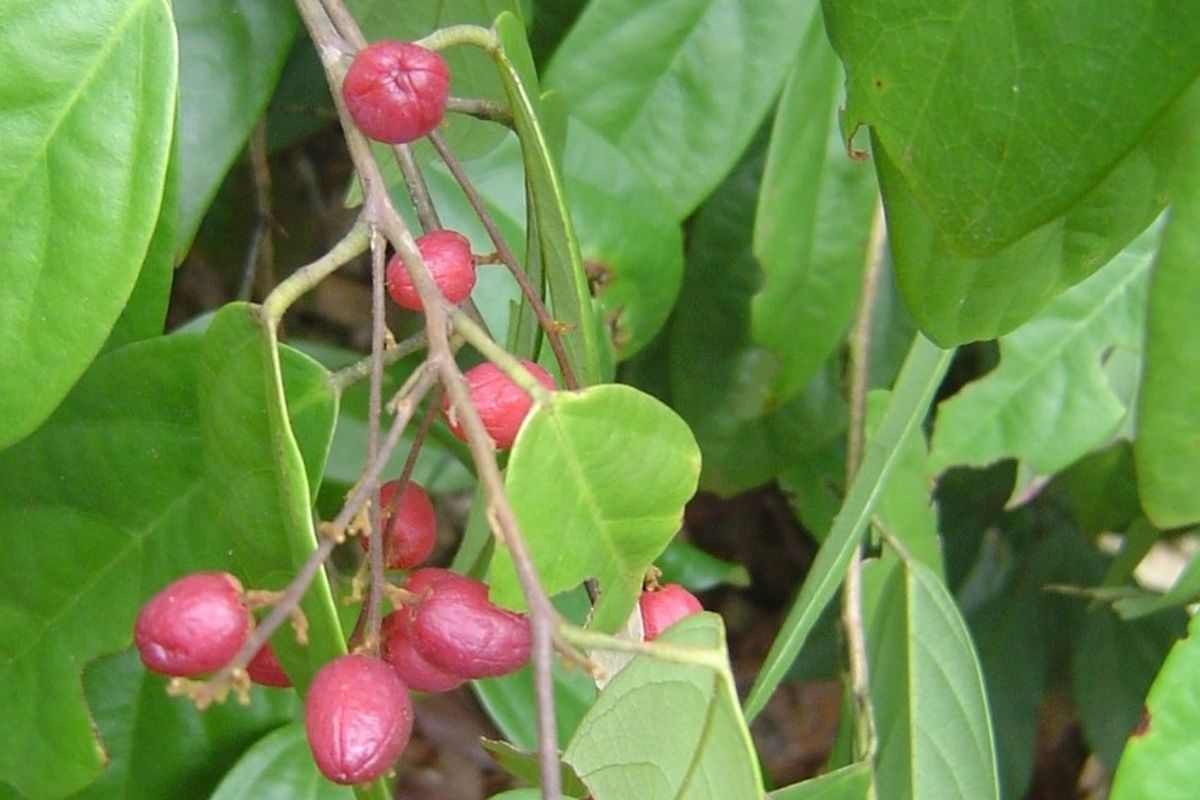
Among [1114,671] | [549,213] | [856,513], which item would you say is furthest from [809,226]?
[1114,671]

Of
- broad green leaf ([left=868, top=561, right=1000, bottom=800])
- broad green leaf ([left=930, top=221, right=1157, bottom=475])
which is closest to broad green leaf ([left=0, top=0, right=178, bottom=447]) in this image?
broad green leaf ([left=868, top=561, right=1000, bottom=800])

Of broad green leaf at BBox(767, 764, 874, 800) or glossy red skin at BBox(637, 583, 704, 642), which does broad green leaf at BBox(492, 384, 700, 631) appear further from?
broad green leaf at BBox(767, 764, 874, 800)

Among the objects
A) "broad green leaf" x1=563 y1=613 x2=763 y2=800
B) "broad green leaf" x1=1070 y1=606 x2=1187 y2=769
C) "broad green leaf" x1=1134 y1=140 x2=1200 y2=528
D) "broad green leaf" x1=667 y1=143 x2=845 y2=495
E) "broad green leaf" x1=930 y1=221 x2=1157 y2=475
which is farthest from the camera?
"broad green leaf" x1=1070 y1=606 x2=1187 y2=769

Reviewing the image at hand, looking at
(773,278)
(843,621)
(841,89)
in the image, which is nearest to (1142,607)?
(843,621)

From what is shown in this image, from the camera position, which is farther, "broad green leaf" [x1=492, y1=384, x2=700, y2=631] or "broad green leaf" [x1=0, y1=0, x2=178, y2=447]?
"broad green leaf" [x1=0, y1=0, x2=178, y2=447]

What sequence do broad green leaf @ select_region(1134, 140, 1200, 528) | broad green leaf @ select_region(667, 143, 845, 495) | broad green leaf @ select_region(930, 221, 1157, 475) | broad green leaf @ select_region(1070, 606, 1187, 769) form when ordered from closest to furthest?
broad green leaf @ select_region(1134, 140, 1200, 528) < broad green leaf @ select_region(930, 221, 1157, 475) < broad green leaf @ select_region(667, 143, 845, 495) < broad green leaf @ select_region(1070, 606, 1187, 769)

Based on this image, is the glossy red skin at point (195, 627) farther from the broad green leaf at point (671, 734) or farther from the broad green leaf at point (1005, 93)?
the broad green leaf at point (1005, 93)

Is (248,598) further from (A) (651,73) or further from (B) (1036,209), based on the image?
(A) (651,73)
